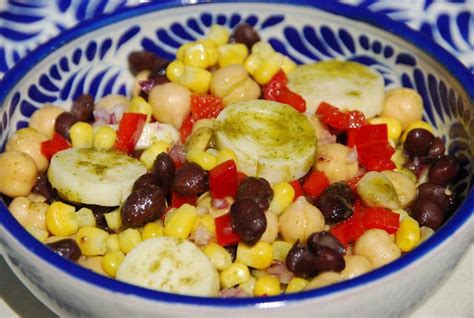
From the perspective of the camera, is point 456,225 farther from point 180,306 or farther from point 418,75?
point 418,75

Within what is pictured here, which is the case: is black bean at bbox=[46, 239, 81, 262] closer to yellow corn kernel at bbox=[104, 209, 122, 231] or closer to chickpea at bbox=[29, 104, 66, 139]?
yellow corn kernel at bbox=[104, 209, 122, 231]

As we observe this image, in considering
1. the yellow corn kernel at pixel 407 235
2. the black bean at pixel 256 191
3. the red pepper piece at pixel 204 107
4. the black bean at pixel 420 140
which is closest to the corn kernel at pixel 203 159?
the black bean at pixel 256 191

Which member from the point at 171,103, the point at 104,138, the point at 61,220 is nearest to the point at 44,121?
the point at 104,138

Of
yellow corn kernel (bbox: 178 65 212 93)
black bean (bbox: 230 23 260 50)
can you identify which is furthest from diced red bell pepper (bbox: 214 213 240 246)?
black bean (bbox: 230 23 260 50)

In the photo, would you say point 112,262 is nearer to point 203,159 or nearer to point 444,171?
point 203,159

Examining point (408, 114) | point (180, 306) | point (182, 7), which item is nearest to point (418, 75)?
point (408, 114)

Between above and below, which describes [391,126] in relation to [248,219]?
above
